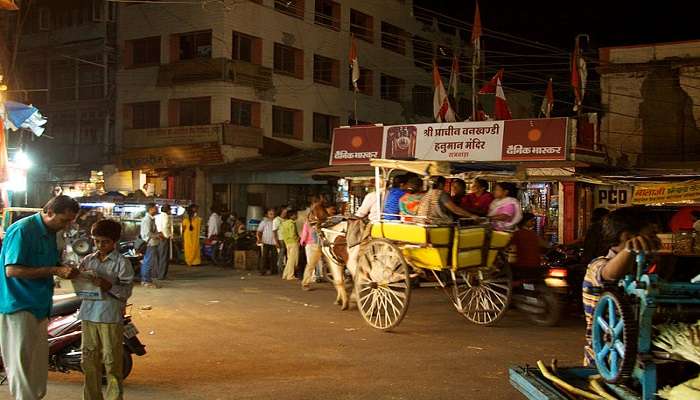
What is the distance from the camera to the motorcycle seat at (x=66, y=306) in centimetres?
712

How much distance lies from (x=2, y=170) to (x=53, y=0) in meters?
28.1

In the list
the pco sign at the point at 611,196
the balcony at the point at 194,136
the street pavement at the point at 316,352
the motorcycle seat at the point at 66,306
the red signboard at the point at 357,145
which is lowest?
the street pavement at the point at 316,352

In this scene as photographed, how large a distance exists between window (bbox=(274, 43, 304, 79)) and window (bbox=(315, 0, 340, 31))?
2.55 m

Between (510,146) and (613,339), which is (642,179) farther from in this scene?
(613,339)

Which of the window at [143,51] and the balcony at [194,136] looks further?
the window at [143,51]

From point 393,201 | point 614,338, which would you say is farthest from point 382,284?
point 614,338

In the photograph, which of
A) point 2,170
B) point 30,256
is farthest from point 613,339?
point 2,170

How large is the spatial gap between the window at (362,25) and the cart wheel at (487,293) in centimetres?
2902

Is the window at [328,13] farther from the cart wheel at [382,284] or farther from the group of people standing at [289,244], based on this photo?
the cart wheel at [382,284]

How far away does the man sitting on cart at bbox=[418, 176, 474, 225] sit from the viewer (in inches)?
374

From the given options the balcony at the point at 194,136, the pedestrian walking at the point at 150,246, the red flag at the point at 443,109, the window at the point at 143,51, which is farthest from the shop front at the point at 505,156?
the window at the point at 143,51

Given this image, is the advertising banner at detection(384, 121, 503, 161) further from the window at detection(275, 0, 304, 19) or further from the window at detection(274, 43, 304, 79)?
the window at detection(275, 0, 304, 19)

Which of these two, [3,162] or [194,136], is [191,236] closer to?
[3,162]

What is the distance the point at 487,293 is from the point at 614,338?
277 inches
